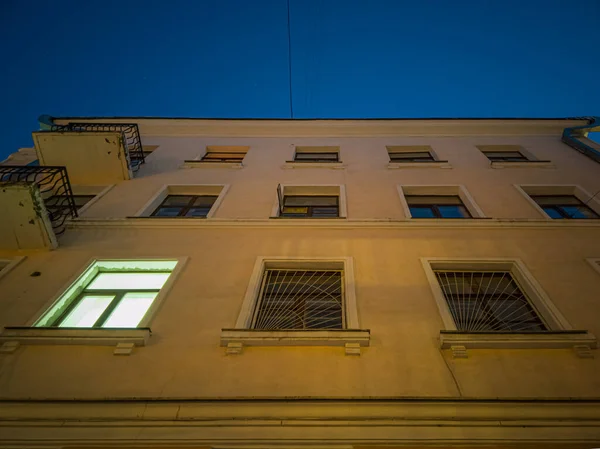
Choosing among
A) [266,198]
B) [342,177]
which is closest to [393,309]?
[266,198]

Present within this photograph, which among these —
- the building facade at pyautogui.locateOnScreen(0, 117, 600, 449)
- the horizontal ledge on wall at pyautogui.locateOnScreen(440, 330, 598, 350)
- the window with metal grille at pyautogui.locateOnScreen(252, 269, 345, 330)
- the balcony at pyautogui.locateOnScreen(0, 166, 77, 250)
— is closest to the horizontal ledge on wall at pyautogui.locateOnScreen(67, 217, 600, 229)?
the building facade at pyautogui.locateOnScreen(0, 117, 600, 449)

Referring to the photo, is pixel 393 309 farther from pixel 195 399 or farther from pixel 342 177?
pixel 342 177

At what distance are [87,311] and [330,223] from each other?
4.99 m

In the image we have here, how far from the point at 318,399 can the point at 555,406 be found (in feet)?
8.85

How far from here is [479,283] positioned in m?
6.53

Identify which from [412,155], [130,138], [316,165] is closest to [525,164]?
[412,155]

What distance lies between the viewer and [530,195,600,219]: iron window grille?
884 cm

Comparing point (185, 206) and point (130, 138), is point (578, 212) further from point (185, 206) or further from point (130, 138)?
point (130, 138)

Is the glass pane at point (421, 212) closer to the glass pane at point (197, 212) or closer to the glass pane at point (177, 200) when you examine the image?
the glass pane at point (197, 212)

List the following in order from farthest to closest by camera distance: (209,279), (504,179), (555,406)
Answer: (504,179), (209,279), (555,406)

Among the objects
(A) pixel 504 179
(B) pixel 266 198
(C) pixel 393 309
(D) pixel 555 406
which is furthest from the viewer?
(A) pixel 504 179

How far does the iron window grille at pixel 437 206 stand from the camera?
9.08m

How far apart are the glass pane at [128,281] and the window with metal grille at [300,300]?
79.8 inches

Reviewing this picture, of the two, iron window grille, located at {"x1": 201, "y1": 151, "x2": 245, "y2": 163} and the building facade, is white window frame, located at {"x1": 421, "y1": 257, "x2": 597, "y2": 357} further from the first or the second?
iron window grille, located at {"x1": 201, "y1": 151, "x2": 245, "y2": 163}
